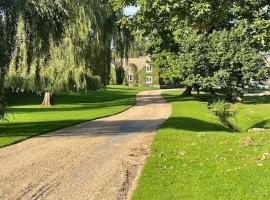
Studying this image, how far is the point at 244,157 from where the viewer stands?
1475 centimetres

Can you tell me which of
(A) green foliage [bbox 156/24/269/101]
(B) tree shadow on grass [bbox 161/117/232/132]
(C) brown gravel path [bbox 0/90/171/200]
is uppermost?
(A) green foliage [bbox 156/24/269/101]

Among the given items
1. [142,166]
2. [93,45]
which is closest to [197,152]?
[142,166]

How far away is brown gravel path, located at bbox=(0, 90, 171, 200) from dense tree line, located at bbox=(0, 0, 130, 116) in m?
3.62

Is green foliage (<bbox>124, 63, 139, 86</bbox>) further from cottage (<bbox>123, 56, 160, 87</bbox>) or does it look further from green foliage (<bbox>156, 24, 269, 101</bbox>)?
green foliage (<bbox>156, 24, 269, 101</bbox>)

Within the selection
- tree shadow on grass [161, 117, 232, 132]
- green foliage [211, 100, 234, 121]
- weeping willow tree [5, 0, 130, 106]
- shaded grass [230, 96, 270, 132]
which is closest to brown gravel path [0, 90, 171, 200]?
Answer: tree shadow on grass [161, 117, 232, 132]

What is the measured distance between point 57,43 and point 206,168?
11828 mm

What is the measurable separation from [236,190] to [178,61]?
4079 cm

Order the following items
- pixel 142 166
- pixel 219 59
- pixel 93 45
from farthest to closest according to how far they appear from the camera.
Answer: pixel 219 59 → pixel 93 45 → pixel 142 166

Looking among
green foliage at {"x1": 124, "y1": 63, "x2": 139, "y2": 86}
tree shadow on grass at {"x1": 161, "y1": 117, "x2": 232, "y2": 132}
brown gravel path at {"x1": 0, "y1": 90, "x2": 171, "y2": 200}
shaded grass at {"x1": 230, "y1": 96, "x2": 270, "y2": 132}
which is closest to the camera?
brown gravel path at {"x1": 0, "y1": 90, "x2": 171, "y2": 200}

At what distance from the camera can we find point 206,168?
13000 millimetres

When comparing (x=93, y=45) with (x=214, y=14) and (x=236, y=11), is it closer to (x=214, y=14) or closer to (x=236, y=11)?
(x=236, y=11)

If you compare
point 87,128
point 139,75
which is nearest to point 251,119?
point 87,128

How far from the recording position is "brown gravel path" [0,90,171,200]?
420 inches

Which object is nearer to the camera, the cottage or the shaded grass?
the shaded grass
